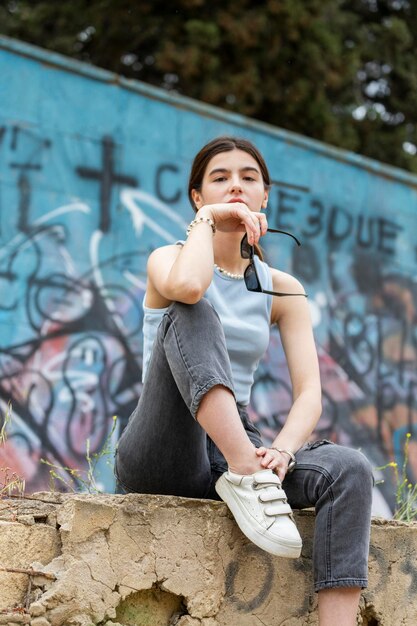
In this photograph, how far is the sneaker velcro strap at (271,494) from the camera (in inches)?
104

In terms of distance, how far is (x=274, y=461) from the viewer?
275 cm

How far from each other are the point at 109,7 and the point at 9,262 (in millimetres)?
6388

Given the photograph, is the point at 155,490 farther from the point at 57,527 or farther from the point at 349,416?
the point at 349,416

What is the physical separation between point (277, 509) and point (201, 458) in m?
0.32

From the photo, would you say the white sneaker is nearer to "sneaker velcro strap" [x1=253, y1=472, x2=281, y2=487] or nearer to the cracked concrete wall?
"sneaker velcro strap" [x1=253, y1=472, x2=281, y2=487]

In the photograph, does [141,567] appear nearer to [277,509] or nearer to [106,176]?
[277,509]

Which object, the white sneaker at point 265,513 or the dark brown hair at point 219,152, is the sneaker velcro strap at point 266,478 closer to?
the white sneaker at point 265,513

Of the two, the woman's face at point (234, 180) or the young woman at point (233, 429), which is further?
the woman's face at point (234, 180)

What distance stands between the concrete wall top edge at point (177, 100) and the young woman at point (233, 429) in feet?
14.1

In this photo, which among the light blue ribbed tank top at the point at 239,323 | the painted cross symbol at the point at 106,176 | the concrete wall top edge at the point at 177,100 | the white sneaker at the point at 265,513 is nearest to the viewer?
the white sneaker at the point at 265,513

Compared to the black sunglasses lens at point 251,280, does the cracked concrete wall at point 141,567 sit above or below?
below

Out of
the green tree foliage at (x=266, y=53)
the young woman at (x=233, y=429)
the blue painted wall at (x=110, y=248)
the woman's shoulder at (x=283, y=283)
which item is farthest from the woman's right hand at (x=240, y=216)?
the green tree foliage at (x=266, y=53)

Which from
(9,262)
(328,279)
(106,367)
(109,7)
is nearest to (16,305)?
(9,262)

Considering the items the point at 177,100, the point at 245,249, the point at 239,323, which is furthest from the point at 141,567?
the point at 177,100
